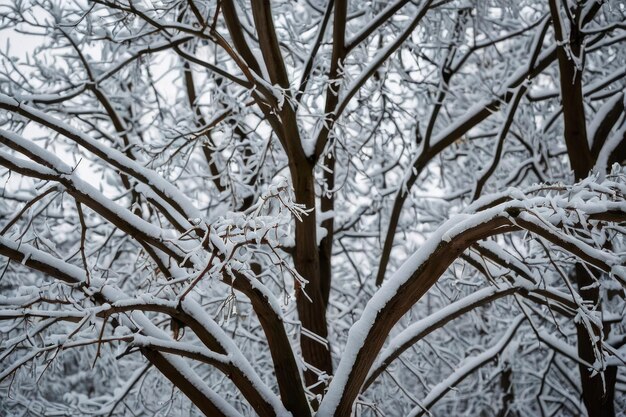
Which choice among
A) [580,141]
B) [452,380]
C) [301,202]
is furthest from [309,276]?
[580,141]

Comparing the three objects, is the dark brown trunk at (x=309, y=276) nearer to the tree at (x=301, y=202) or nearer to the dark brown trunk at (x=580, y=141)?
the tree at (x=301, y=202)

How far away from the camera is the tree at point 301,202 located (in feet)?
Result: 9.77

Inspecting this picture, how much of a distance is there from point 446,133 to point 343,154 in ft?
5.16

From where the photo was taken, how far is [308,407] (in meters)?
3.35

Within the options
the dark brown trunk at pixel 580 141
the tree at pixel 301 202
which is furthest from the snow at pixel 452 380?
the dark brown trunk at pixel 580 141

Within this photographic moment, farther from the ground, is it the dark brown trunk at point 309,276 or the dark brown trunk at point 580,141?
the dark brown trunk at point 580,141

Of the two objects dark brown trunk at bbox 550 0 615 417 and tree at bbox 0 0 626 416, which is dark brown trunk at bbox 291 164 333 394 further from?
dark brown trunk at bbox 550 0 615 417

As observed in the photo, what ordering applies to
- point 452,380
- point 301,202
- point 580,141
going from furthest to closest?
point 580,141
point 452,380
point 301,202

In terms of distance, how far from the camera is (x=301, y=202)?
168 inches

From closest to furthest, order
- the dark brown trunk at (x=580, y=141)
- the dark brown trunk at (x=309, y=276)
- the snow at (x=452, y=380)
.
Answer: the dark brown trunk at (x=309, y=276) < the snow at (x=452, y=380) < the dark brown trunk at (x=580, y=141)

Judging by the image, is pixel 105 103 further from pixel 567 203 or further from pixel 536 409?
pixel 536 409

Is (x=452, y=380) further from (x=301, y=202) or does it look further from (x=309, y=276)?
(x=301, y=202)

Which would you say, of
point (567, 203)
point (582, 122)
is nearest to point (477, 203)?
point (567, 203)

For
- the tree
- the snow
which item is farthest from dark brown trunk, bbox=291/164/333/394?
the snow
